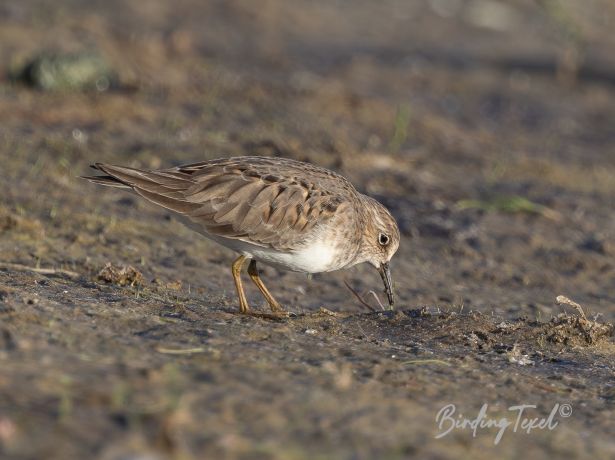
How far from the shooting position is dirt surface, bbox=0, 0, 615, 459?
16.6 ft

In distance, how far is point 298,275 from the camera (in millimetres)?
9133

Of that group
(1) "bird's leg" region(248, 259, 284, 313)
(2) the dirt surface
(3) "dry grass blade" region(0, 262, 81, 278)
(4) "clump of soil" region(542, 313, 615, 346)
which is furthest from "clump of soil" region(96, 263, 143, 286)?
(4) "clump of soil" region(542, 313, 615, 346)

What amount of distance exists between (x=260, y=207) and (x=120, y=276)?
116cm

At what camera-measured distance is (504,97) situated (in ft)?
59.9

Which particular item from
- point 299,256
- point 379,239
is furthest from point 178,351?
point 379,239

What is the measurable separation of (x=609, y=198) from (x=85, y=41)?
770 cm

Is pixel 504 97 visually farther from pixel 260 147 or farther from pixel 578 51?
pixel 260 147

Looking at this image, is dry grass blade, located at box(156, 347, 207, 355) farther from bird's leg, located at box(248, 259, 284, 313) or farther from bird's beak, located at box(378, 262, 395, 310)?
bird's beak, located at box(378, 262, 395, 310)

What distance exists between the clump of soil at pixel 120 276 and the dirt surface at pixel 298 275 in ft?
0.06

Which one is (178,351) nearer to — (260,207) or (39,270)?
(260,207)

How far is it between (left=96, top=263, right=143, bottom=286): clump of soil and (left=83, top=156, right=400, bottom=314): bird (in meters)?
0.55

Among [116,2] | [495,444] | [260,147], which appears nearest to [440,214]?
[260,147]

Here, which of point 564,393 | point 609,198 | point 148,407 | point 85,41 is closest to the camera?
point 148,407

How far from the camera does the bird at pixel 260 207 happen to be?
7.34 metres
